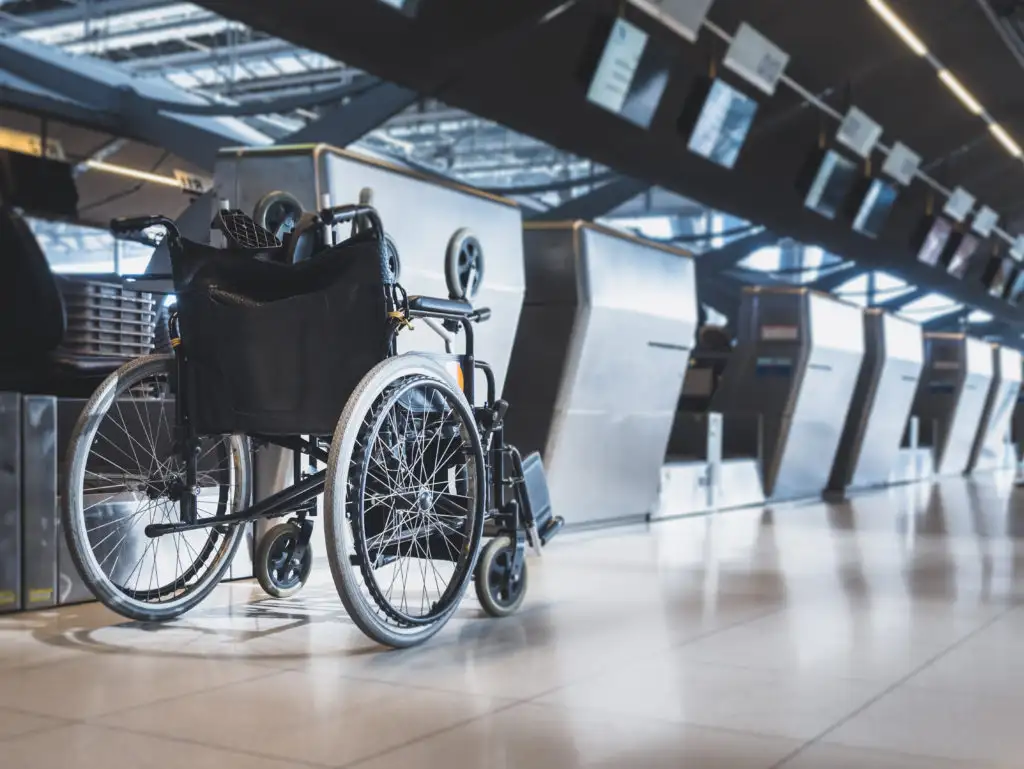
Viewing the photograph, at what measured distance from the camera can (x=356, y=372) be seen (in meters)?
2.94

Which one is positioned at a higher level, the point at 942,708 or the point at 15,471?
the point at 15,471

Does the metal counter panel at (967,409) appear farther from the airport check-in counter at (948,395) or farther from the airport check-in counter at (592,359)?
the airport check-in counter at (592,359)

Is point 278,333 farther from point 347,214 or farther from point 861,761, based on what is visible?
point 861,761

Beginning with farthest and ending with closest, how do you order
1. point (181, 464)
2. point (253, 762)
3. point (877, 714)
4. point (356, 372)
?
point (181, 464) → point (356, 372) → point (877, 714) → point (253, 762)

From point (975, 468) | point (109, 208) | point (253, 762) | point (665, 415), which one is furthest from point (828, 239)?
point (253, 762)

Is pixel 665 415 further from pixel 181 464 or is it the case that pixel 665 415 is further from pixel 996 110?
pixel 996 110

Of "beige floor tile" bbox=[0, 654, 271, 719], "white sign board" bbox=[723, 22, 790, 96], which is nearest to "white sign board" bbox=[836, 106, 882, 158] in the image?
"white sign board" bbox=[723, 22, 790, 96]

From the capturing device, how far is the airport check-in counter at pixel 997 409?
1546 cm

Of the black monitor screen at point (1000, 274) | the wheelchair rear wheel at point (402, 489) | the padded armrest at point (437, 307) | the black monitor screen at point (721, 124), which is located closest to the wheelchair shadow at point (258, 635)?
the wheelchair rear wheel at point (402, 489)

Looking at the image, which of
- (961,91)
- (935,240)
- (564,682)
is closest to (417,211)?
(564,682)

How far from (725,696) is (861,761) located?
0.50m

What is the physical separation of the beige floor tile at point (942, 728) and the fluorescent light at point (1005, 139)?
13.2m

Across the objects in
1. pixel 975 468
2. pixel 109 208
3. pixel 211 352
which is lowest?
pixel 975 468

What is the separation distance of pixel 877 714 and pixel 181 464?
6.18 feet
